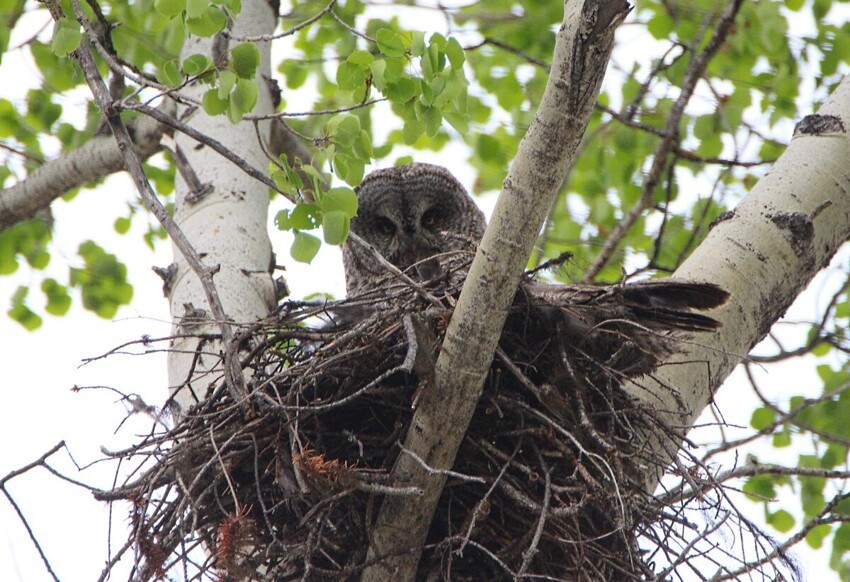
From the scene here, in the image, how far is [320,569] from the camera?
2180mm

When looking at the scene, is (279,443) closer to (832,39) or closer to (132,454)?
(132,454)

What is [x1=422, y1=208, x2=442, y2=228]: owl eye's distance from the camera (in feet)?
12.3

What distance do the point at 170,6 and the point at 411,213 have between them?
1642 millimetres

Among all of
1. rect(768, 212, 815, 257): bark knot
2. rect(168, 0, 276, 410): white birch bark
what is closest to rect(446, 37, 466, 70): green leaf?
rect(168, 0, 276, 410): white birch bark

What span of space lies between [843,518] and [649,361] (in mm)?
605

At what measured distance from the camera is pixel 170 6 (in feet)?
7.14

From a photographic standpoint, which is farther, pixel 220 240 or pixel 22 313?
pixel 22 313

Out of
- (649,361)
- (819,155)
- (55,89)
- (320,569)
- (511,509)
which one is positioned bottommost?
(320,569)

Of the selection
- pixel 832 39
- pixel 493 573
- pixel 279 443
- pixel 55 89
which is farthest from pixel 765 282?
pixel 55 89

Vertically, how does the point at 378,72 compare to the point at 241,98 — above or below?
above

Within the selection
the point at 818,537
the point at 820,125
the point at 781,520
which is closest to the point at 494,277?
the point at 820,125

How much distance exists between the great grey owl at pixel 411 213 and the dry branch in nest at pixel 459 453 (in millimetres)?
1211

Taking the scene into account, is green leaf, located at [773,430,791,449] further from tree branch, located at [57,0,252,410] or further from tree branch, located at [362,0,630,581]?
tree branch, located at [57,0,252,410]

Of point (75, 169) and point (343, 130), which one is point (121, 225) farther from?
point (343, 130)
